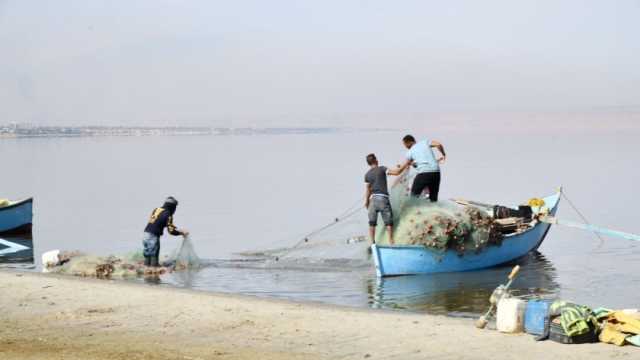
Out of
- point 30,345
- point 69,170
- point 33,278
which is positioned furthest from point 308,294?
point 69,170

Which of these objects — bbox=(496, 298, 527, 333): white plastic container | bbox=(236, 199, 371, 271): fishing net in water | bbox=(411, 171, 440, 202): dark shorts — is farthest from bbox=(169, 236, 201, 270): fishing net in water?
bbox=(496, 298, 527, 333): white plastic container

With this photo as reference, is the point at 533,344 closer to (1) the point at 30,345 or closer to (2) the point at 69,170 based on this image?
(1) the point at 30,345

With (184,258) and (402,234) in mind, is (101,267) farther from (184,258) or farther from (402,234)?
(402,234)

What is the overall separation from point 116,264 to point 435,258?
582 cm

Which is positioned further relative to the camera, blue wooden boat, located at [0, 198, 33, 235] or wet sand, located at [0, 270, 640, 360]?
blue wooden boat, located at [0, 198, 33, 235]

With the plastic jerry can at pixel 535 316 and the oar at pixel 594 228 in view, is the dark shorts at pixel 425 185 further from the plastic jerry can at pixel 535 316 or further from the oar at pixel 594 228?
the plastic jerry can at pixel 535 316

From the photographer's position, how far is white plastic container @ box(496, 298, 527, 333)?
966 centimetres

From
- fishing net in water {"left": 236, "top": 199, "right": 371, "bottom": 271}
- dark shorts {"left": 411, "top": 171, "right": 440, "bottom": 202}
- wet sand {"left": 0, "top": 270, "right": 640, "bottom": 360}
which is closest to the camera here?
wet sand {"left": 0, "top": 270, "right": 640, "bottom": 360}

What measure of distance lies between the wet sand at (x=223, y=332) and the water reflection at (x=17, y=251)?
28.2ft

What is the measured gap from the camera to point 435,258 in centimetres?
1638

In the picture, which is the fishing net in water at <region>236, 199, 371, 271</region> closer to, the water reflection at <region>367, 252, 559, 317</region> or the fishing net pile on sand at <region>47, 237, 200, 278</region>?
the fishing net pile on sand at <region>47, 237, 200, 278</region>

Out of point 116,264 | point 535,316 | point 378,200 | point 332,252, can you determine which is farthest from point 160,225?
point 535,316

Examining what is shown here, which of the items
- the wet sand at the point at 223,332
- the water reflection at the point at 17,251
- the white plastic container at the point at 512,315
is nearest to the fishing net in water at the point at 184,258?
the wet sand at the point at 223,332

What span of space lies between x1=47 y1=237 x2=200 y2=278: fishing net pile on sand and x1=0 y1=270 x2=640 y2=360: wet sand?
3.13 metres
